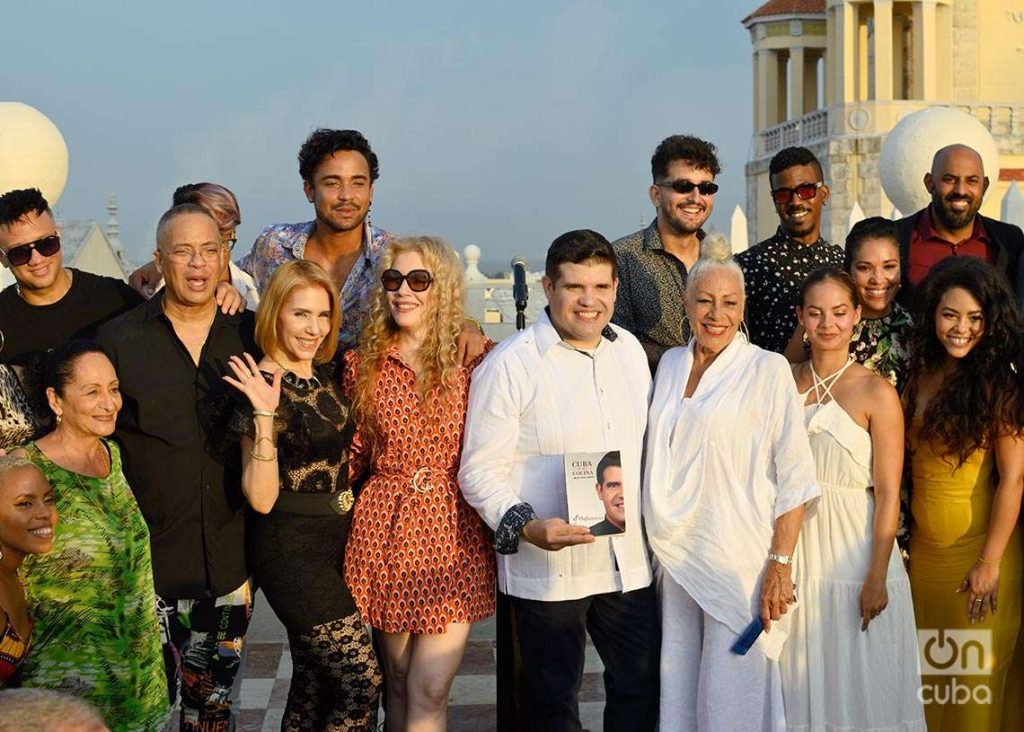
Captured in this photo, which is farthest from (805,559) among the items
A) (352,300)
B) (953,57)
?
(953,57)

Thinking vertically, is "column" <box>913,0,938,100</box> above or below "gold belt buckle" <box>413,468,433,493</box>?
above

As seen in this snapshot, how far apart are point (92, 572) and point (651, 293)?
8.35 feet

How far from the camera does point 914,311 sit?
493 centimetres

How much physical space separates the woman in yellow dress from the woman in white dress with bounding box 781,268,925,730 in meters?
0.22

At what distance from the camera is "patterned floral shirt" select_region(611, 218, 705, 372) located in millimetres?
5492

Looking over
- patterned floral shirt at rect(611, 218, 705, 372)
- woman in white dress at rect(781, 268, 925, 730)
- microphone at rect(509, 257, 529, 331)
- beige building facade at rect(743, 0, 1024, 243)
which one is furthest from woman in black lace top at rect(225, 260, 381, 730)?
beige building facade at rect(743, 0, 1024, 243)

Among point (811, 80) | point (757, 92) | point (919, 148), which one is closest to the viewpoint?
point (919, 148)

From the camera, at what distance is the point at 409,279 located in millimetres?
4637

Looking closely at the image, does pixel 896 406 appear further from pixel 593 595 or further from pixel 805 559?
pixel 593 595

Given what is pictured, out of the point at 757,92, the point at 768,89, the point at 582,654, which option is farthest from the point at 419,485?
the point at 757,92

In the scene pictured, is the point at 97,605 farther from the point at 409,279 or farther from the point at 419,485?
the point at 409,279

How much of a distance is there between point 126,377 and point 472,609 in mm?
1439

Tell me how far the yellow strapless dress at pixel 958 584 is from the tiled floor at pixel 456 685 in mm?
1508

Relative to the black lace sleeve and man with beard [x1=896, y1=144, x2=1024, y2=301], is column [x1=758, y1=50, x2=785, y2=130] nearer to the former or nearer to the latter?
man with beard [x1=896, y1=144, x2=1024, y2=301]
